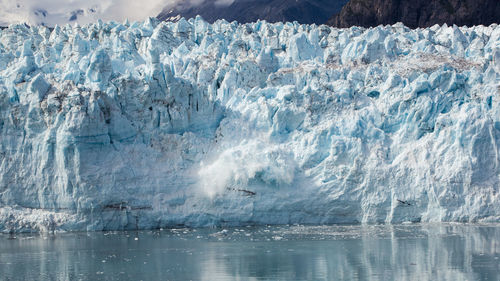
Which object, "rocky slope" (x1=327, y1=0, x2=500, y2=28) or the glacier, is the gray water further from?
"rocky slope" (x1=327, y1=0, x2=500, y2=28)

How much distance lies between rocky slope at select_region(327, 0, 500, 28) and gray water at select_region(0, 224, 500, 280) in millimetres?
22163

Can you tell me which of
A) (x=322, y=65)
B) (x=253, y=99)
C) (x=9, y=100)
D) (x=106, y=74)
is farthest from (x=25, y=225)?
(x=322, y=65)

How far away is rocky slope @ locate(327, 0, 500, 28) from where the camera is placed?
125 ft

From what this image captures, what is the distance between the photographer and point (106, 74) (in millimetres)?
20781

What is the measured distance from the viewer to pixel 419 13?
130 ft

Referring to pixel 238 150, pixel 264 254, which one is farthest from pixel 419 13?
pixel 264 254

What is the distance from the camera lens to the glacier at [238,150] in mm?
18828

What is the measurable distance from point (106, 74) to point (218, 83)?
12.2ft

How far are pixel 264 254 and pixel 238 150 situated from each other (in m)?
5.26

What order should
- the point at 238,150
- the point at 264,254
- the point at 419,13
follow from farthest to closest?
the point at 419,13 → the point at 238,150 → the point at 264,254

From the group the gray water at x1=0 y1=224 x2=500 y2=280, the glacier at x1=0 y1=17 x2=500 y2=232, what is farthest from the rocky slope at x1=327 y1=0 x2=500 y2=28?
the gray water at x1=0 y1=224 x2=500 y2=280

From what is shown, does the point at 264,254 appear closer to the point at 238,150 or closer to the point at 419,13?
the point at 238,150

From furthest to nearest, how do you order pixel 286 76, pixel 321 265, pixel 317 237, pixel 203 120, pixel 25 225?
pixel 286 76 < pixel 203 120 < pixel 25 225 < pixel 317 237 < pixel 321 265

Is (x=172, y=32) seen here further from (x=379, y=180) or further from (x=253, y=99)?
(x=379, y=180)
